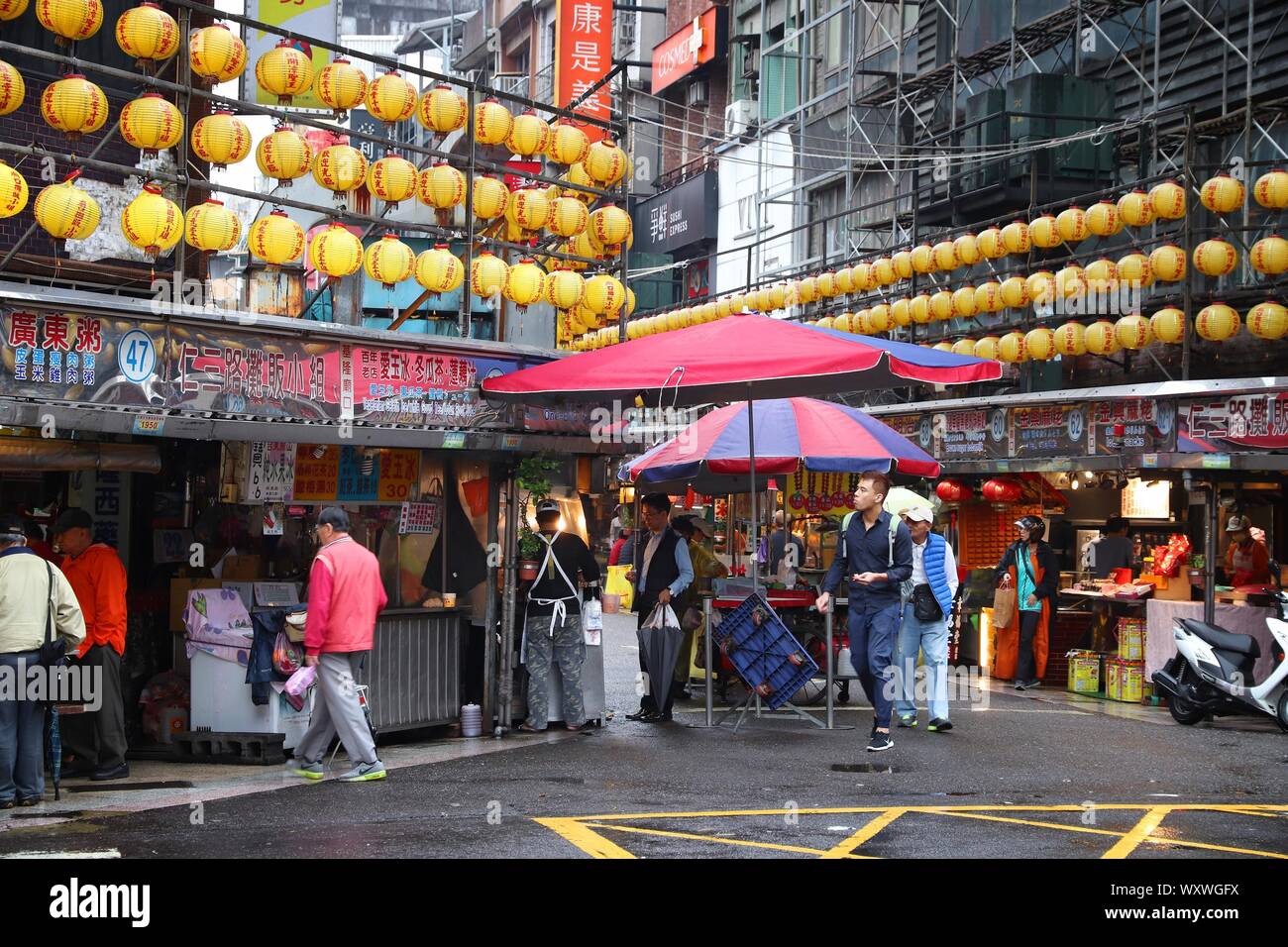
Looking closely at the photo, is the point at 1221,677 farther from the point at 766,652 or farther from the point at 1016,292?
the point at 1016,292

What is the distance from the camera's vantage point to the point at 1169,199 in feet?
54.4

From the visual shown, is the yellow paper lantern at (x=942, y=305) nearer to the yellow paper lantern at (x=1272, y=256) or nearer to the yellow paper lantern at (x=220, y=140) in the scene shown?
the yellow paper lantern at (x=1272, y=256)

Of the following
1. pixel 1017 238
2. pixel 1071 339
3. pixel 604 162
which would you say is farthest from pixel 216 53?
pixel 1017 238

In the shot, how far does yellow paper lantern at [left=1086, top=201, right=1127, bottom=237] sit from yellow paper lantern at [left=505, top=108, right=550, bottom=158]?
786 centimetres

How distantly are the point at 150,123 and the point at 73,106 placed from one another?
0.51 metres

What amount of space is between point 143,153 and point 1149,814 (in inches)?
383

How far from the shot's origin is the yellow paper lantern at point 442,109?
12.5 meters

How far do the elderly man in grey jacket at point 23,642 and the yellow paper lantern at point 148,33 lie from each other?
11.9ft

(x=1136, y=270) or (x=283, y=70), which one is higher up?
(x=283, y=70)

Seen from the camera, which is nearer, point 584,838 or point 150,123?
point 584,838

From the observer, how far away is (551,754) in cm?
1117

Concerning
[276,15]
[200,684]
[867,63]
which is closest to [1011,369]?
[867,63]

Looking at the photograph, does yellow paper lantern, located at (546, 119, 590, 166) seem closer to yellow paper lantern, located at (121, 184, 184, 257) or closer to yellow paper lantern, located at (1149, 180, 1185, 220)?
yellow paper lantern, located at (121, 184, 184, 257)

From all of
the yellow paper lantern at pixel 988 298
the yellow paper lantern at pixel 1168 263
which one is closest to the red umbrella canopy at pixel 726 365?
the yellow paper lantern at pixel 1168 263
